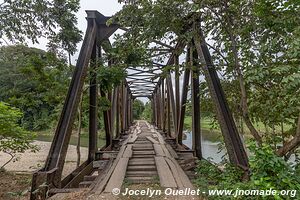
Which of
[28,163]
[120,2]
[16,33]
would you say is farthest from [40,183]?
[28,163]

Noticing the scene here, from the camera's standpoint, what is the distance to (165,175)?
10.2 ft

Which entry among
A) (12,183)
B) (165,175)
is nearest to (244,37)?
(165,175)

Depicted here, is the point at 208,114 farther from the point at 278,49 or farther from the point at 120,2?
the point at 120,2

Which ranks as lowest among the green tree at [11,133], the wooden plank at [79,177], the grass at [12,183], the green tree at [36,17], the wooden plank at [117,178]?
the grass at [12,183]

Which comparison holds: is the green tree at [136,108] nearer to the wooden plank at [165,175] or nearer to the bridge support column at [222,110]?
the wooden plank at [165,175]


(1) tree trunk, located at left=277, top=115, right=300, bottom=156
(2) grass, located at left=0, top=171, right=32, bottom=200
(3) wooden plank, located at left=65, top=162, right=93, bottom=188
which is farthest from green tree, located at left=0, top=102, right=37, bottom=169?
(1) tree trunk, located at left=277, top=115, right=300, bottom=156

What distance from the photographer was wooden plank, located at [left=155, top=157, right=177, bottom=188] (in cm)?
275

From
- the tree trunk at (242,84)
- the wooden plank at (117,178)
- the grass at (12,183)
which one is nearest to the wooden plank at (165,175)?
the wooden plank at (117,178)

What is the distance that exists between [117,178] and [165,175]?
65cm

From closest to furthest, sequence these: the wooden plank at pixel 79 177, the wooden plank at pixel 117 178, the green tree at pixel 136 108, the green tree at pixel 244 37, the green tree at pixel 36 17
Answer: the green tree at pixel 244 37 → the wooden plank at pixel 117 178 → the wooden plank at pixel 79 177 → the green tree at pixel 36 17 → the green tree at pixel 136 108

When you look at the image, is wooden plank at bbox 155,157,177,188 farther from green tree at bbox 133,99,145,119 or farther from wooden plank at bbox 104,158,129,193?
green tree at bbox 133,99,145,119

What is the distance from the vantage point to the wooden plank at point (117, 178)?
270 centimetres

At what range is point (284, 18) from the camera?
229 centimetres

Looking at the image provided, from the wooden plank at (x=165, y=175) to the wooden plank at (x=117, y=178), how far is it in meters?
0.52
